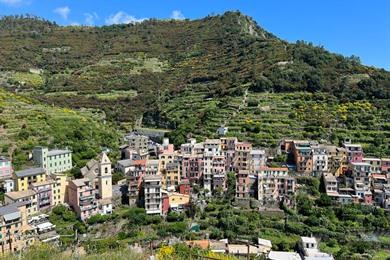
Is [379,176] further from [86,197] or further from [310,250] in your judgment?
[86,197]

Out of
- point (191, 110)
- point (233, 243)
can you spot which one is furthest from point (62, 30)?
point (233, 243)

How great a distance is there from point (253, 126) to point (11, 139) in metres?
23.6

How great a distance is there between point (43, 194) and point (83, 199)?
2910 millimetres

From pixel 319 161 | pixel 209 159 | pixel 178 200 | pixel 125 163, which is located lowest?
pixel 178 200

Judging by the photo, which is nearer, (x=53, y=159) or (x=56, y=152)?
(x=53, y=159)

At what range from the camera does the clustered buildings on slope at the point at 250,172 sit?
98.4 ft

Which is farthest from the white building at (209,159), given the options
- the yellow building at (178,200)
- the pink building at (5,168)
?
the pink building at (5,168)

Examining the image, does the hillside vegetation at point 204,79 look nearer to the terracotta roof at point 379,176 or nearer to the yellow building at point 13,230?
the terracotta roof at point 379,176

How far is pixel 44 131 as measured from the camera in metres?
37.8

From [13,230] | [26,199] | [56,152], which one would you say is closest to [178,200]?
[26,199]

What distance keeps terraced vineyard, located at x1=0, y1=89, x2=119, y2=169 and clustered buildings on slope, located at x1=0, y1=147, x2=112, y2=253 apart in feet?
6.62

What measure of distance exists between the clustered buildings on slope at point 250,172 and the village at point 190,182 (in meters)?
0.07

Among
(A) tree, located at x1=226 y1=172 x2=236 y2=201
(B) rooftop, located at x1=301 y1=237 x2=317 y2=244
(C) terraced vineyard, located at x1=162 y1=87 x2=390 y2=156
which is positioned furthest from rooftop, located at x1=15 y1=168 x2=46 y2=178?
(B) rooftop, located at x1=301 y1=237 x2=317 y2=244

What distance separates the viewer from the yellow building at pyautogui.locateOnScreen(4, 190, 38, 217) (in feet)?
83.6
